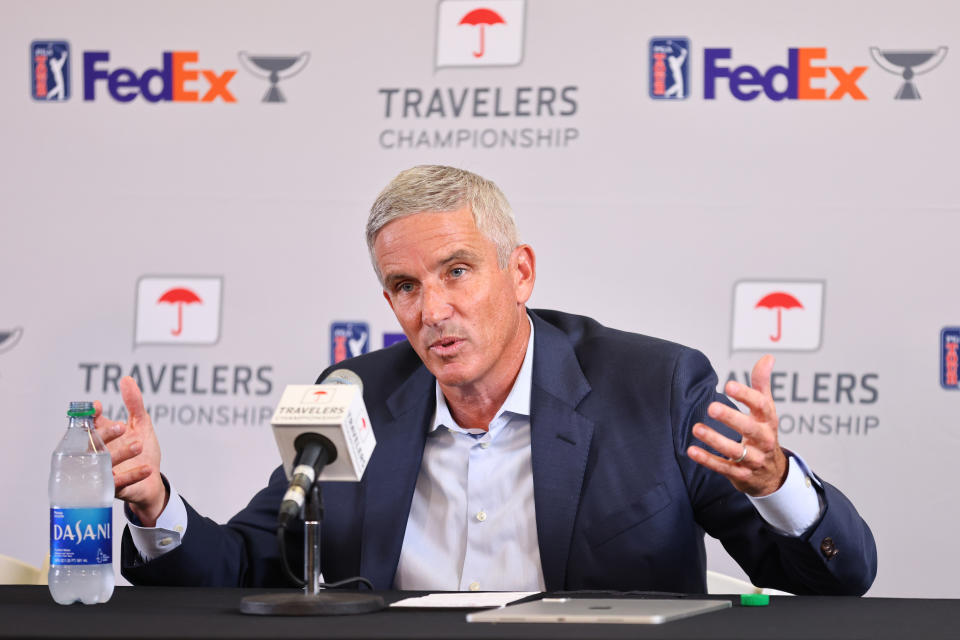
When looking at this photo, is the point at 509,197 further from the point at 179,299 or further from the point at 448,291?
the point at 448,291

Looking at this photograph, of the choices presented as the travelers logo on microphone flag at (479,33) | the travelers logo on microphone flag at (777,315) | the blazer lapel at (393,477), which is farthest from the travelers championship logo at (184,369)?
the travelers logo on microphone flag at (777,315)

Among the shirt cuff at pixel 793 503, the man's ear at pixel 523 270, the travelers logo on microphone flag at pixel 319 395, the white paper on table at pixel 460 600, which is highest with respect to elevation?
the man's ear at pixel 523 270

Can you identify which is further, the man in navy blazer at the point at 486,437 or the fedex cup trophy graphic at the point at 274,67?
the fedex cup trophy graphic at the point at 274,67

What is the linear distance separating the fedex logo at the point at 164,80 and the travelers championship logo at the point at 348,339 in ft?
3.05

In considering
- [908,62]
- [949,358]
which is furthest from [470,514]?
[908,62]

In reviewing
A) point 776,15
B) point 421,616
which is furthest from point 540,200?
point 421,616

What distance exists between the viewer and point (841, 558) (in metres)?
1.97

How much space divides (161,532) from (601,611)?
1.08 m

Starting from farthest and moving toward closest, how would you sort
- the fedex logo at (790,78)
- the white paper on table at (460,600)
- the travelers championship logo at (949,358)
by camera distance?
1. the fedex logo at (790,78)
2. the travelers championship logo at (949,358)
3. the white paper on table at (460,600)

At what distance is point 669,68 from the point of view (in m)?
3.79

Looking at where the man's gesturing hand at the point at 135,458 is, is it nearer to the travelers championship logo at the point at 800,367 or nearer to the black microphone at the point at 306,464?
the black microphone at the point at 306,464

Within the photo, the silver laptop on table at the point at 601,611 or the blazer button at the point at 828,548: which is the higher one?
the blazer button at the point at 828,548

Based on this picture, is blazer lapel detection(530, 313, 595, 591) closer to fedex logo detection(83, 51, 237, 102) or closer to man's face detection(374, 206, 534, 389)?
man's face detection(374, 206, 534, 389)

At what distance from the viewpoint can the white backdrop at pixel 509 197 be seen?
364cm
